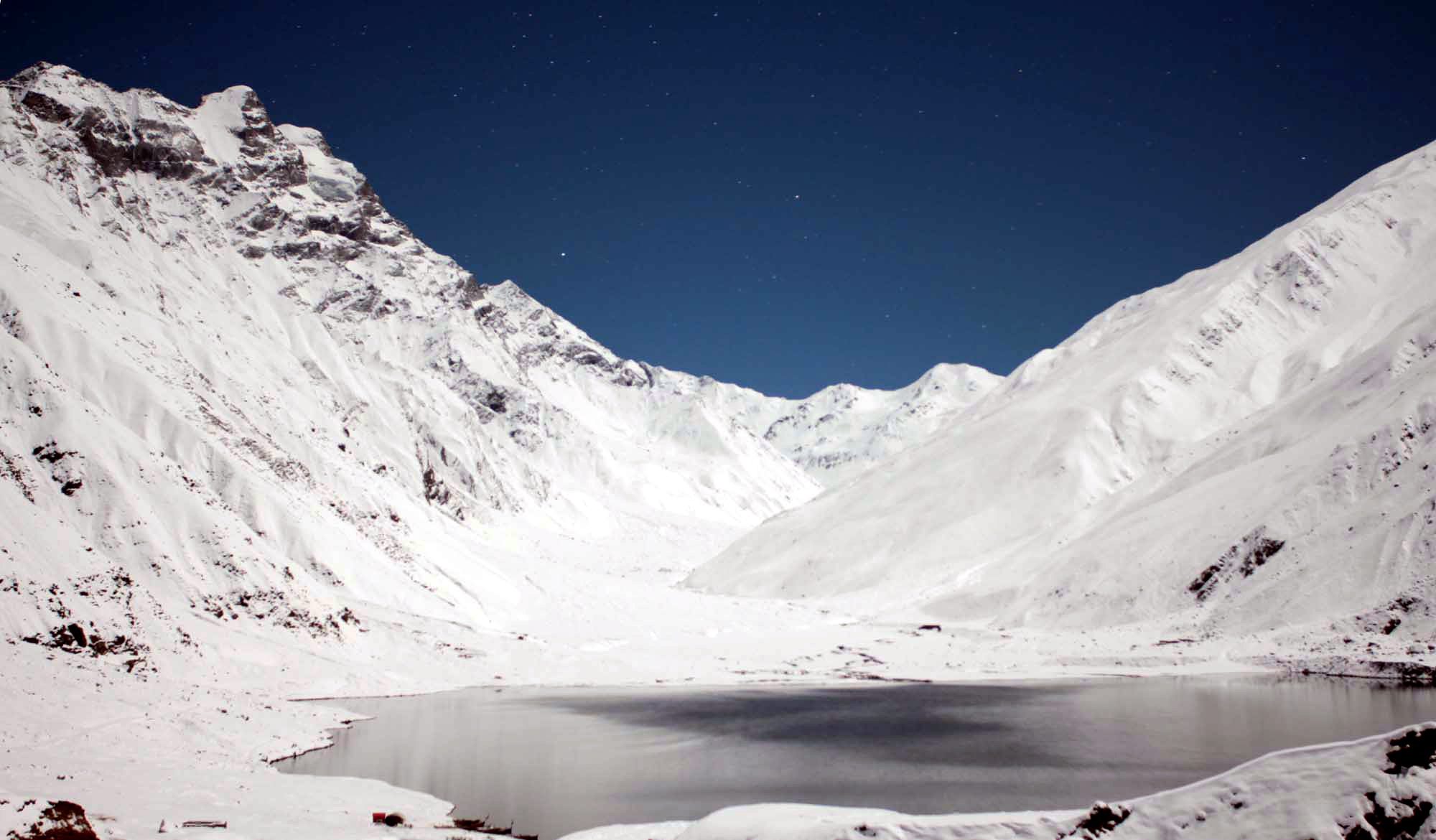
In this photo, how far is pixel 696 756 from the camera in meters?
33.9

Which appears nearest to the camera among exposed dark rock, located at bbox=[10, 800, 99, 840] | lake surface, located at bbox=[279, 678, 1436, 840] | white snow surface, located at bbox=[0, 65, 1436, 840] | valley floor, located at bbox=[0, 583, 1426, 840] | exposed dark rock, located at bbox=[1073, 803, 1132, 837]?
exposed dark rock, located at bbox=[1073, 803, 1132, 837]

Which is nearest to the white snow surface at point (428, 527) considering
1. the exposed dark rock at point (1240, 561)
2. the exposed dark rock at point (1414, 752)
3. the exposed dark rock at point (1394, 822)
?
the exposed dark rock at point (1240, 561)

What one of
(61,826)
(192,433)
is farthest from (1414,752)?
(192,433)

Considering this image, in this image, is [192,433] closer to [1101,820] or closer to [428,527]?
[428,527]

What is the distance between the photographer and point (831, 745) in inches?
1437

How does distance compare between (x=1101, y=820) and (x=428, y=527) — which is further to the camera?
(x=428, y=527)

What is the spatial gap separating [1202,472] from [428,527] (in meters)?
80.3

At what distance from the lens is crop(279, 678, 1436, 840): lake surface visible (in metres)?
26.3

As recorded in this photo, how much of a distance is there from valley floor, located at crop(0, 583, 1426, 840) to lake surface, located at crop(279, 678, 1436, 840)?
105 inches

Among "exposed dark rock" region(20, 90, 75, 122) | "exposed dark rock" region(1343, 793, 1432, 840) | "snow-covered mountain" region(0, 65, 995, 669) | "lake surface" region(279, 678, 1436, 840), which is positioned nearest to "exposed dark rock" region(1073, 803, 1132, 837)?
"exposed dark rock" region(1343, 793, 1432, 840)

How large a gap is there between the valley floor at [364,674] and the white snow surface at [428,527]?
26 centimetres

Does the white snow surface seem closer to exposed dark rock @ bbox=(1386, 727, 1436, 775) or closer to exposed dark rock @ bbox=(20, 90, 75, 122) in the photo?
exposed dark rock @ bbox=(20, 90, 75, 122)

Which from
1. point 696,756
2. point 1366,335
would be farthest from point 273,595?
point 1366,335

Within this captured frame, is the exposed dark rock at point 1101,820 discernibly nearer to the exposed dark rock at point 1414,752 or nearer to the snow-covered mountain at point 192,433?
the exposed dark rock at point 1414,752
